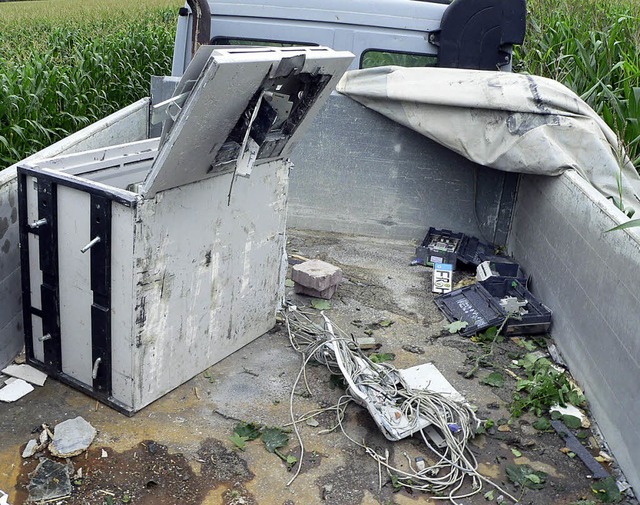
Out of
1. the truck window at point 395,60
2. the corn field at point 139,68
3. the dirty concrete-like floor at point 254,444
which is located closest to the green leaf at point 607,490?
the dirty concrete-like floor at point 254,444

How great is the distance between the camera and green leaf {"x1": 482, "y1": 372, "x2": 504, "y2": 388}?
394 cm

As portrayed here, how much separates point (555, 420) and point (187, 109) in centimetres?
235

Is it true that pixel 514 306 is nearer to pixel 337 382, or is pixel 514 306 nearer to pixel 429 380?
pixel 429 380

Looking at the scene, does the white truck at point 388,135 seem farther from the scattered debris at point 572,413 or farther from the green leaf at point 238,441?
the green leaf at point 238,441

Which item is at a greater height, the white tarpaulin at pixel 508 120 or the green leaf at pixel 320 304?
the white tarpaulin at pixel 508 120

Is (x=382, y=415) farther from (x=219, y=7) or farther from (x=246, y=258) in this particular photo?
(x=219, y=7)

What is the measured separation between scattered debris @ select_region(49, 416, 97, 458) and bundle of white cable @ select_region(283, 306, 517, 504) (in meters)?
0.93

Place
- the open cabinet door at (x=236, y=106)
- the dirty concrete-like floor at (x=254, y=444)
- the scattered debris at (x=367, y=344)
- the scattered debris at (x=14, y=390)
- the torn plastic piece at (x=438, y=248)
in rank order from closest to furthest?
the open cabinet door at (x=236, y=106) → the dirty concrete-like floor at (x=254, y=444) → the scattered debris at (x=14, y=390) → the scattered debris at (x=367, y=344) → the torn plastic piece at (x=438, y=248)

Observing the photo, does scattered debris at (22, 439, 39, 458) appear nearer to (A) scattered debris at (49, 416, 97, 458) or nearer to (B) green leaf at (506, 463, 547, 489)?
(A) scattered debris at (49, 416, 97, 458)

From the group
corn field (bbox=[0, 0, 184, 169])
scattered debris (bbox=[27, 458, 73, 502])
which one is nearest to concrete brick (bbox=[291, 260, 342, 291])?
scattered debris (bbox=[27, 458, 73, 502])

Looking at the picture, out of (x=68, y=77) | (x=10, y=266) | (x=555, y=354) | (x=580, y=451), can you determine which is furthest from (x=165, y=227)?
(x=68, y=77)

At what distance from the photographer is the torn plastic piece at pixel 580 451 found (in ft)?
10.7

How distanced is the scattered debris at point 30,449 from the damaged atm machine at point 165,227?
398 mm

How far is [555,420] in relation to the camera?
11.9 ft
